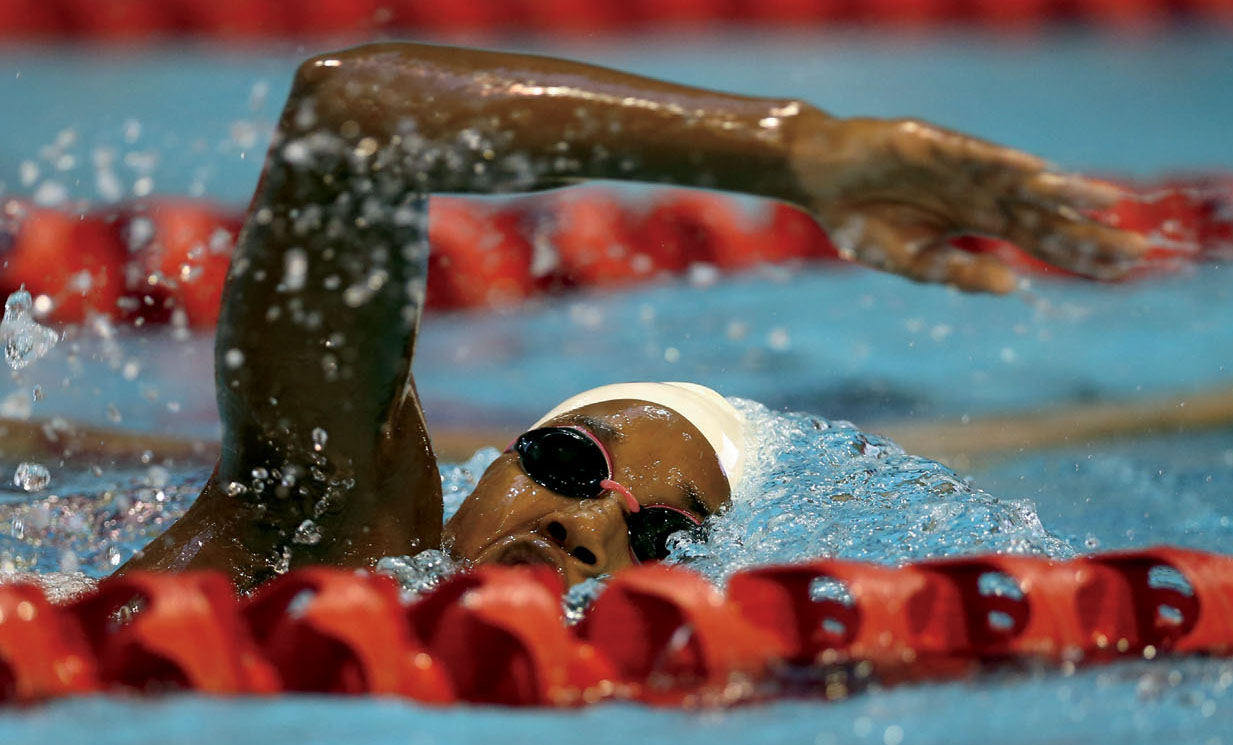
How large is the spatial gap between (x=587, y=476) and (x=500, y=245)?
2.57 meters

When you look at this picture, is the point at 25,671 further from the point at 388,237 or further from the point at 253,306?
the point at 388,237

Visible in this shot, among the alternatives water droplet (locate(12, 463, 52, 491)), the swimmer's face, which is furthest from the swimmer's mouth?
water droplet (locate(12, 463, 52, 491))

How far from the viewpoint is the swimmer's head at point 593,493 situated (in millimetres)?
1557

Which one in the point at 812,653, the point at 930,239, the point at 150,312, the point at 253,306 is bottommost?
the point at 150,312

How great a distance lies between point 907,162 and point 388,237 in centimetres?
54

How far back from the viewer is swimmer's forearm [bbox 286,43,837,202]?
4.01ft

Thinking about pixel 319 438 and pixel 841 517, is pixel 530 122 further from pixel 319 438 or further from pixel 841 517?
pixel 841 517

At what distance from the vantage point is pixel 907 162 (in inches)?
44.9

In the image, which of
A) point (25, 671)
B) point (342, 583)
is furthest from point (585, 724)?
Result: point (25, 671)

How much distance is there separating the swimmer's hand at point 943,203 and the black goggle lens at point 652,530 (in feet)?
1.73

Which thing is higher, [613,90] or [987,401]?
[613,90]

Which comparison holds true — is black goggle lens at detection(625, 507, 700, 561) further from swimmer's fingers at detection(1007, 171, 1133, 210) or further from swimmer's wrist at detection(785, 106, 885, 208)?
swimmer's fingers at detection(1007, 171, 1133, 210)

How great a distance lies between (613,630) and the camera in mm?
1316

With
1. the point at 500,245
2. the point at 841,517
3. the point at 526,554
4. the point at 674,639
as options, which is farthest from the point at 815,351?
the point at 674,639
